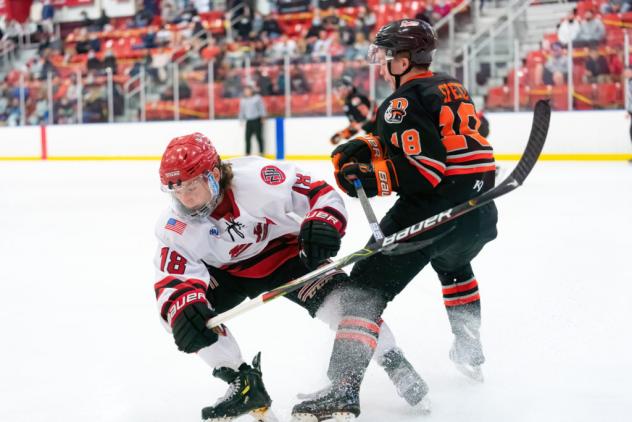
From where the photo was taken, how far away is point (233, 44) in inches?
514

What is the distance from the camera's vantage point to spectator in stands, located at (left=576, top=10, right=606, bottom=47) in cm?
889

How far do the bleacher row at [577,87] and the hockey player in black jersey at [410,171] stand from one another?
24.0ft

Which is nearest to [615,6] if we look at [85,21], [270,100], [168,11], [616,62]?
[616,62]

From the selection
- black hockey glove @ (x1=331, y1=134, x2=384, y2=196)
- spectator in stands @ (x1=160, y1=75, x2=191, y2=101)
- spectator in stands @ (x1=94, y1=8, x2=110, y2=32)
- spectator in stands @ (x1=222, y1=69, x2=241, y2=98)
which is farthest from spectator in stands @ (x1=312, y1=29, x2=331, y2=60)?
black hockey glove @ (x1=331, y1=134, x2=384, y2=196)

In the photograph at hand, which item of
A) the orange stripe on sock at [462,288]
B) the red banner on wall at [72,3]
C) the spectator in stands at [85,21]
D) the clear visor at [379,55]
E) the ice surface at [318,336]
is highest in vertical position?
the red banner on wall at [72,3]

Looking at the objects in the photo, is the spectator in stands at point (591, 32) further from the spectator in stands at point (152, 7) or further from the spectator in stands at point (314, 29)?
the spectator in stands at point (152, 7)

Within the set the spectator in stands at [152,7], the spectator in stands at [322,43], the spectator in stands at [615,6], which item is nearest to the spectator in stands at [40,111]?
the spectator in stands at [152,7]

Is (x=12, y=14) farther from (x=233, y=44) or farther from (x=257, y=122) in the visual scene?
(x=257, y=122)

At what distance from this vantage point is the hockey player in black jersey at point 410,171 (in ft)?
5.84

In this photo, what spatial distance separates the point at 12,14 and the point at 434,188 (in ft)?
56.3

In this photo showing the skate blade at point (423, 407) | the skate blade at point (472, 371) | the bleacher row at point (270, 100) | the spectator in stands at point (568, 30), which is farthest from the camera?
the bleacher row at point (270, 100)

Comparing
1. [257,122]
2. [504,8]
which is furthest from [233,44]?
[504,8]

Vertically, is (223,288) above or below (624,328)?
above

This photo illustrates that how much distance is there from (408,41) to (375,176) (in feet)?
1.27
